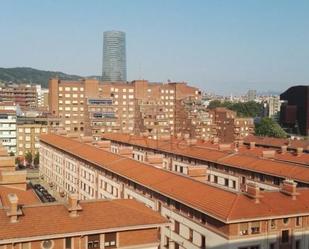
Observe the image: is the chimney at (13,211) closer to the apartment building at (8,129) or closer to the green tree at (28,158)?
the green tree at (28,158)

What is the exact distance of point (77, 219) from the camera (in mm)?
28797

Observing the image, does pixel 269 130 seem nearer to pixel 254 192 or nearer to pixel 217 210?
pixel 254 192

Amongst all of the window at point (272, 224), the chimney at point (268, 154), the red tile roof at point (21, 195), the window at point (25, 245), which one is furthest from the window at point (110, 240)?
the chimney at point (268, 154)

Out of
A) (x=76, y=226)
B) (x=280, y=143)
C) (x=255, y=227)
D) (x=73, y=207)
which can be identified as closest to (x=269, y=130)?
(x=280, y=143)

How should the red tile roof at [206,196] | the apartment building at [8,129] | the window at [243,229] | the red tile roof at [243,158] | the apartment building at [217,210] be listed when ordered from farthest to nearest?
the apartment building at [8,129], the red tile roof at [243,158], the red tile roof at [206,196], the apartment building at [217,210], the window at [243,229]

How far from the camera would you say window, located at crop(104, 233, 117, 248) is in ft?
94.0

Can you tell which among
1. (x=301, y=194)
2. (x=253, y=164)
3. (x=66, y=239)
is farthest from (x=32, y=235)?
(x=253, y=164)

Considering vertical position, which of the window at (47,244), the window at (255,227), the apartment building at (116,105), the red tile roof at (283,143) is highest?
the apartment building at (116,105)

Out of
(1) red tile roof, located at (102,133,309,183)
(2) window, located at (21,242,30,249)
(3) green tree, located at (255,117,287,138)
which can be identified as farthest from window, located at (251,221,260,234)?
(3) green tree, located at (255,117,287,138)

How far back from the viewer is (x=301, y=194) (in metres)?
37.6

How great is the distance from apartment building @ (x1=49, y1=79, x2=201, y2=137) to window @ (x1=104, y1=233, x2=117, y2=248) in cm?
9168

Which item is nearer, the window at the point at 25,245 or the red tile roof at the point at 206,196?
the window at the point at 25,245

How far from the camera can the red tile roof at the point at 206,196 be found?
33.1m

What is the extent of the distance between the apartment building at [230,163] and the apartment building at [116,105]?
41.9 meters
